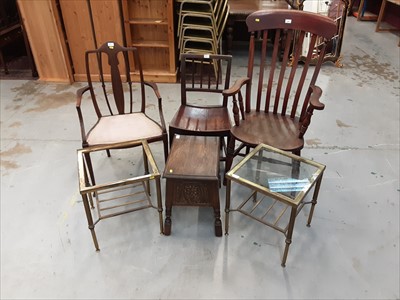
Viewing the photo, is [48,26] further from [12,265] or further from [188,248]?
[188,248]

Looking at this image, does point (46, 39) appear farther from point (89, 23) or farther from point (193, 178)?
point (193, 178)

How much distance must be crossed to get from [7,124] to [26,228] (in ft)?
4.78

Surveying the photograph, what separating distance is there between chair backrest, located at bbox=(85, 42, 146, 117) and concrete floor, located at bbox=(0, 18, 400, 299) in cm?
46

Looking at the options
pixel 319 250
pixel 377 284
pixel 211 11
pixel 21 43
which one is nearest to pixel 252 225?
pixel 319 250

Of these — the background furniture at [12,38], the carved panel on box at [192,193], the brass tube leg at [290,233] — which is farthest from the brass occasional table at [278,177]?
the background furniture at [12,38]

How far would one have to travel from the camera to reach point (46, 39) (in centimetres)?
350

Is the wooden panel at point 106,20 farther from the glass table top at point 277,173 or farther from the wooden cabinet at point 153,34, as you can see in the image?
the glass table top at point 277,173

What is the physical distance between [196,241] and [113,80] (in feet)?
4.16

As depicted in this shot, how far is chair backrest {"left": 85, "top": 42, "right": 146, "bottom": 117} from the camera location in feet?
7.21

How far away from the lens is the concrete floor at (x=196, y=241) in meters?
1.63

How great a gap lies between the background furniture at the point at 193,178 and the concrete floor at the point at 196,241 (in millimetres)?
198

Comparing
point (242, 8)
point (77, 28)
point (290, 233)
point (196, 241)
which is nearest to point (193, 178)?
point (196, 241)

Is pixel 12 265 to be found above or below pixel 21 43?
below

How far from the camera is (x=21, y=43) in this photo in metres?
4.75
